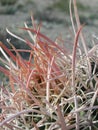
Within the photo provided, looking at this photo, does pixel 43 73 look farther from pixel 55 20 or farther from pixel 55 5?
A: pixel 55 5

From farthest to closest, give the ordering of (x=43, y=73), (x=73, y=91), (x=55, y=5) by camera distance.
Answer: (x=55, y=5)
(x=43, y=73)
(x=73, y=91)

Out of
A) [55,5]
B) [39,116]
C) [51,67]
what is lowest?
[55,5]

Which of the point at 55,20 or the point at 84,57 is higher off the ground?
the point at 84,57

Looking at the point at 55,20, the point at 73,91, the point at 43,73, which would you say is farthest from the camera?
the point at 55,20

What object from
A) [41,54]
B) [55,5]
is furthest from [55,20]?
[41,54]

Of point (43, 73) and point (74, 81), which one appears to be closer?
Answer: point (74, 81)

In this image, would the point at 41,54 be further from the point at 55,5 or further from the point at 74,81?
the point at 55,5
